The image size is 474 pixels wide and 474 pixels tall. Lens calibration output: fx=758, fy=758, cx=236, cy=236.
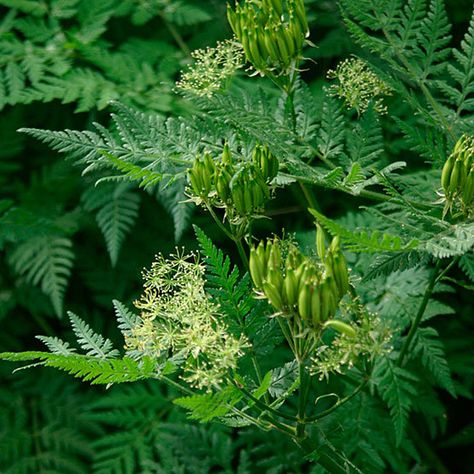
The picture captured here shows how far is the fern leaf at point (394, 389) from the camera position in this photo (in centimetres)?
180

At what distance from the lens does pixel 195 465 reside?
2250 millimetres

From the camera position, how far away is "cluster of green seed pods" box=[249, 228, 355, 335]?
3.85ft

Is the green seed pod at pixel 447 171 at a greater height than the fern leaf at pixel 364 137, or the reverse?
the green seed pod at pixel 447 171

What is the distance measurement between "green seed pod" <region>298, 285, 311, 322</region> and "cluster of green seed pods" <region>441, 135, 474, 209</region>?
0.38m

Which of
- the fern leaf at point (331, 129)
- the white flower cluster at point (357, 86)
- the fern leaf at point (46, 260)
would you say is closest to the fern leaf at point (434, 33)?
the white flower cluster at point (357, 86)

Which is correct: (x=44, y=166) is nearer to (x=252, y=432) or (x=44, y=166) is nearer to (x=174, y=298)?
(x=252, y=432)

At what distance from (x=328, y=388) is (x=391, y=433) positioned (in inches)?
12.8

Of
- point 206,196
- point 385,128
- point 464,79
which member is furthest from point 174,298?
point 385,128

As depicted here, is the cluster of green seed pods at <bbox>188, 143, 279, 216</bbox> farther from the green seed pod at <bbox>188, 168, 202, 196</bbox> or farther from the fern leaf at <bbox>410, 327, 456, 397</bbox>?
the fern leaf at <bbox>410, 327, 456, 397</bbox>

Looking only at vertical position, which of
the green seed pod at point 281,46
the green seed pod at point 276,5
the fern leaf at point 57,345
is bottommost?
the fern leaf at point 57,345

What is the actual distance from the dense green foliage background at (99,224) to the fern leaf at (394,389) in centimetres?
45

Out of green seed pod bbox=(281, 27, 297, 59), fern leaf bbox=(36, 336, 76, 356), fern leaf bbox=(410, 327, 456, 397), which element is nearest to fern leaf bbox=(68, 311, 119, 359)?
fern leaf bbox=(36, 336, 76, 356)

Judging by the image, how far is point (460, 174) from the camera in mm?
1350

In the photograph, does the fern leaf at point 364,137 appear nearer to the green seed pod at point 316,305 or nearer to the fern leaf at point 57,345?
the green seed pod at point 316,305
